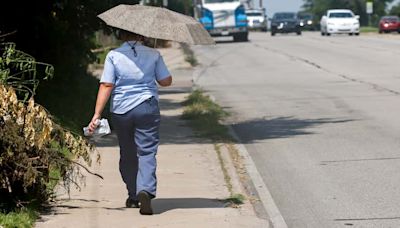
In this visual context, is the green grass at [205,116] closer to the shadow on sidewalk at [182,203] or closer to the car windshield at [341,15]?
the shadow on sidewalk at [182,203]

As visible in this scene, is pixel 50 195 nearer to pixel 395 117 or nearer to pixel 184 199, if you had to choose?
pixel 184 199

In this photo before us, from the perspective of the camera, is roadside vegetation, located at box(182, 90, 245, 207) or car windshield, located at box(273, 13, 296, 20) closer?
roadside vegetation, located at box(182, 90, 245, 207)

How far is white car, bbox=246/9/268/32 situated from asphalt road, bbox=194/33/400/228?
153 feet

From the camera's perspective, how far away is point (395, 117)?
1633cm

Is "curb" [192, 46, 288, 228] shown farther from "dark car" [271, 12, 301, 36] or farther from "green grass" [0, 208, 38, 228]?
"dark car" [271, 12, 301, 36]

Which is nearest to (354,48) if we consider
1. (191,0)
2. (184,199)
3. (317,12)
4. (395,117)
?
(191,0)

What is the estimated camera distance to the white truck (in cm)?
5219

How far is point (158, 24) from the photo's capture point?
8258 mm

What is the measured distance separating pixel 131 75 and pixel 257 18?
238ft

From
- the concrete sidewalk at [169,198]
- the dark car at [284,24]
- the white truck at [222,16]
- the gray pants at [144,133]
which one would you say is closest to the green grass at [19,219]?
the concrete sidewalk at [169,198]

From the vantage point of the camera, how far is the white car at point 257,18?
3137 inches

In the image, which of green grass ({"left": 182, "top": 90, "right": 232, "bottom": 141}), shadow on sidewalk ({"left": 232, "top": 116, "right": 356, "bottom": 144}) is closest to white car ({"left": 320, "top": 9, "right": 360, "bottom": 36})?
green grass ({"left": 182, "top": 90, "right": 232, "bottom": 141})

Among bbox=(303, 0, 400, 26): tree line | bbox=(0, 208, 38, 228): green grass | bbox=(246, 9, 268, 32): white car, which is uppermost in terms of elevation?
bbox=(0, 208, 38, 228): green grass

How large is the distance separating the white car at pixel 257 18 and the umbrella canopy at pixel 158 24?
233 feet
